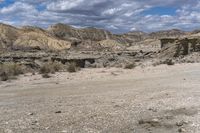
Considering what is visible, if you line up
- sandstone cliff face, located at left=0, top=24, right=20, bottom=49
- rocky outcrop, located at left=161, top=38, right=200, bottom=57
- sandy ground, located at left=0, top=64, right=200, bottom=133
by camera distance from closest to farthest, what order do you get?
sandy ground, located at left=0, top=64, right=200, bottom=133
rocky outcrop, located at left=161, top=38, right=200, bottom=57
sandstone cliff face, located at left=0, top=24, right=20, bottom=49

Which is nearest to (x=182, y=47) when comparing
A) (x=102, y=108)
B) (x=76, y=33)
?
(x=102, y=108)

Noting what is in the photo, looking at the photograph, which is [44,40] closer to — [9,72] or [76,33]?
[76,33]

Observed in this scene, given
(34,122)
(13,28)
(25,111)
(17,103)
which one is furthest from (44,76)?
(13,28)

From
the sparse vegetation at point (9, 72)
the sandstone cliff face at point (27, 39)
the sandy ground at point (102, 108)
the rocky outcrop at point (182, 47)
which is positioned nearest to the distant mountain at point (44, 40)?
the sandstone cliff face at point (27, 39)

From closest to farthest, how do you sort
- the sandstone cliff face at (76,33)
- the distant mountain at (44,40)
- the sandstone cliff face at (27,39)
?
A: the distant mountain at (44,40) < the sandstone cliff face at (27,39) < the sandstone cliff face at (76,33)

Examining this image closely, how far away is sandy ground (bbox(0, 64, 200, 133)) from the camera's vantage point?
11.7m

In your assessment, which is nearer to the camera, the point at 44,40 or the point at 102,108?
the point at 102,108

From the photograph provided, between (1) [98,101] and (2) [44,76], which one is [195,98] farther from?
(2) [44,76]

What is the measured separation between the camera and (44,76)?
92.5 feet

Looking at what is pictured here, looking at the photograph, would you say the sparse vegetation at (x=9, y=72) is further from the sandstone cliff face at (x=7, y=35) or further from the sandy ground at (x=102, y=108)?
the sandstone cliff face at (x=7, y=35)

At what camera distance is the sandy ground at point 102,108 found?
38.4 feet

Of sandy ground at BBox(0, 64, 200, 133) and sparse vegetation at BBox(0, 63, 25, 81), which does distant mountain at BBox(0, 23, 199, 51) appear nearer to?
sparse vegetation at BBox(0, 63, 25, 81)

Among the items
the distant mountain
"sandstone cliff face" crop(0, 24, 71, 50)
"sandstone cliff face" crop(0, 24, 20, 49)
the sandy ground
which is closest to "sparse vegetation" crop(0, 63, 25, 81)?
the sandy ground

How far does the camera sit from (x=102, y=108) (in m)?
14.6
